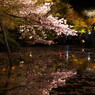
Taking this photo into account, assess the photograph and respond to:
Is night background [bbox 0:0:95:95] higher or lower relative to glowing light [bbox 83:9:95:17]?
lower

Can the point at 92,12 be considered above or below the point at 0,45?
above

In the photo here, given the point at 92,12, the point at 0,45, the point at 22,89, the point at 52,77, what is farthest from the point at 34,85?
the point at 92,12

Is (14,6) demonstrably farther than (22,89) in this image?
Yes

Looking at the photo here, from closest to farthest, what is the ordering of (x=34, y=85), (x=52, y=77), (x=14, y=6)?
(x=34, y=85)
(x=52, y=77)
(x=14, y=6)

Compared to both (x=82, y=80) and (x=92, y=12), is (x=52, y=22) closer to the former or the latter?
(x=82, y=80)

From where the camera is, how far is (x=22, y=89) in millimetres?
9250

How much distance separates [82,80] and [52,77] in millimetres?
1412

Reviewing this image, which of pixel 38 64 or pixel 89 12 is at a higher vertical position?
pixel 89 12

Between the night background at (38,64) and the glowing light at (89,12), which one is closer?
the night background at (38,64)

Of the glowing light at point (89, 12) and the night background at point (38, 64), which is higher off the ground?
the glowing light at point (89, 12)

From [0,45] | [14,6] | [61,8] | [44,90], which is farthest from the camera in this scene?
[61,8]

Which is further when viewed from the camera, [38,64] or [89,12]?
[89,12]

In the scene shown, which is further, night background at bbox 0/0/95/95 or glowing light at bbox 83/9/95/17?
glowing light at bbox 83/9/95/17

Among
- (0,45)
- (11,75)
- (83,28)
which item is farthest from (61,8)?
(11,75)
